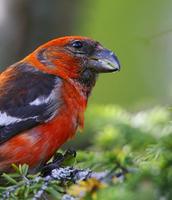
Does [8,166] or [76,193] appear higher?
[76,193]

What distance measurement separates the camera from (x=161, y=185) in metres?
1.66

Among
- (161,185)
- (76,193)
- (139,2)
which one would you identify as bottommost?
(139,2)

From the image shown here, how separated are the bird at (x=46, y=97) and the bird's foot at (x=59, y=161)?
54 millimetres

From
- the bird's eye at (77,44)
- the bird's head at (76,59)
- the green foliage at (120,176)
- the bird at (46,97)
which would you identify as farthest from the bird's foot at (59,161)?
the bird's eye at (77,44)

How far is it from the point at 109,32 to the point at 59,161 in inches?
251

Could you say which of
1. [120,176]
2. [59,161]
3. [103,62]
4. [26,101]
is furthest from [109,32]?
[120,176]

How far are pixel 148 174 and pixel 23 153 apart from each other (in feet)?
6.54

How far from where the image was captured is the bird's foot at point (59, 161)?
Result: 11.2ft

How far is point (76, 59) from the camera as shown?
4625 millimetres

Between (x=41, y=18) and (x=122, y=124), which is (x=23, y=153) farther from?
(x=41, y=18)

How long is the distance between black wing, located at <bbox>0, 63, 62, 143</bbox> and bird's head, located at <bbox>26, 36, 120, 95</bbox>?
0.91 ft

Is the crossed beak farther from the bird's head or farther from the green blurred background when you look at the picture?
the green blurred background

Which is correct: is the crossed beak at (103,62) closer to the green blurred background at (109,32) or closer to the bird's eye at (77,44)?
the bird's eye at (77,44)

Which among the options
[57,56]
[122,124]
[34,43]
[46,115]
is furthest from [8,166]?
[34,43]
